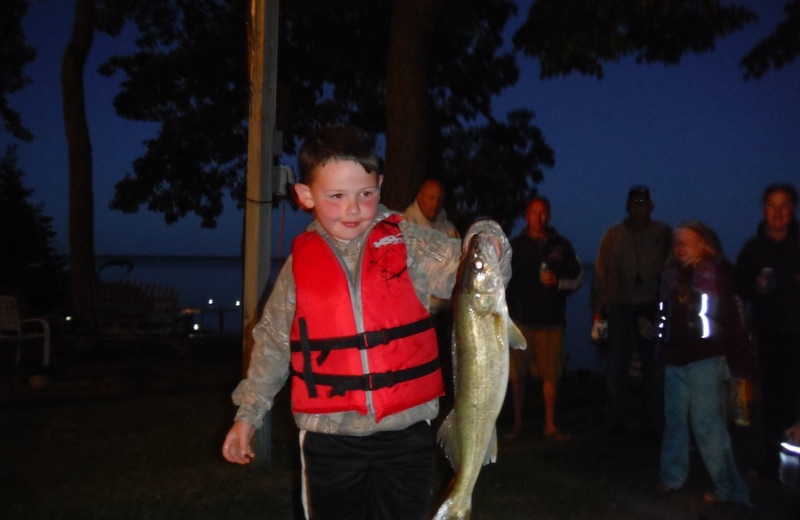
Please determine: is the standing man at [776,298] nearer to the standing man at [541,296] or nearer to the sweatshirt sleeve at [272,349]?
the standing man at [541,296]

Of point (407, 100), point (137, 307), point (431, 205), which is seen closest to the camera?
point (431, 205)

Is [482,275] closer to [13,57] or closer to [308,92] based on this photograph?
[308,92]

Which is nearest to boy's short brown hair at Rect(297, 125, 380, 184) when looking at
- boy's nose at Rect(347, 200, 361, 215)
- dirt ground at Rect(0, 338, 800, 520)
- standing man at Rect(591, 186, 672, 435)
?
boy's nose at Rect(347, 200, 361, 215)

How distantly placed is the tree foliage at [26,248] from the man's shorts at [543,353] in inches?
614

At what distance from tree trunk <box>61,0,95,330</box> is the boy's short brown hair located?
12205 millimetres

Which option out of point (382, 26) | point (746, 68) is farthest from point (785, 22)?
point (382, 26)

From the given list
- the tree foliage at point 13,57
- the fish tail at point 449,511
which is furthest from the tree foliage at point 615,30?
the tree foliage at point 13,57

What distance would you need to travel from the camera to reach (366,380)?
2781 mm

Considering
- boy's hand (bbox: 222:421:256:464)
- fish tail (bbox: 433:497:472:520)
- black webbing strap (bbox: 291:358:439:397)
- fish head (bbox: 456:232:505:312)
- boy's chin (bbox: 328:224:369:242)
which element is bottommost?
fish tail (bbox: 433:497:472:520)

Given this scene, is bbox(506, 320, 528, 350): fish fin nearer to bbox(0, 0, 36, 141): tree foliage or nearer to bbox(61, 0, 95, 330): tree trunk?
bbox(61, 0, 95, 330): tree trunk

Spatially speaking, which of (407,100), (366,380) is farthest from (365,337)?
(407,100)

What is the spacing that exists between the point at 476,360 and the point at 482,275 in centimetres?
31

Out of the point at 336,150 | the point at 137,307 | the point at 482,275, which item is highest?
the point at 336,150

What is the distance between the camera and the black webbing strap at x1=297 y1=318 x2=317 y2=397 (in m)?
2.82
